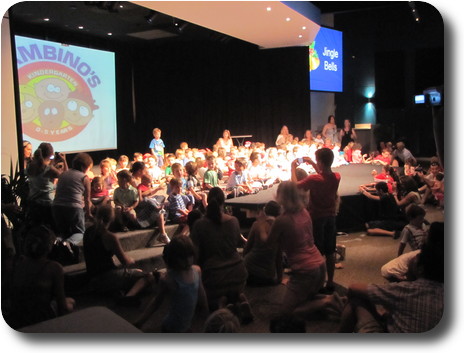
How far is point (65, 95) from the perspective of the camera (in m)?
7.67

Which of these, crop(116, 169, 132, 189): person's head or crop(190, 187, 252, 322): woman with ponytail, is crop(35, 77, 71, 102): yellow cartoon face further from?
crop(190, 187, 252, 322): woman with ponytail

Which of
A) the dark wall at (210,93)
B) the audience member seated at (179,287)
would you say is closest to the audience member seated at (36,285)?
the audience member seated at (179,287)

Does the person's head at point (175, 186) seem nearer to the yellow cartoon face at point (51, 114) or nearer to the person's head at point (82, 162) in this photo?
the person's head at point (82, 162)

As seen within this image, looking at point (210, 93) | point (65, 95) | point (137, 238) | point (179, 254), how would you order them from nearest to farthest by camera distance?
point (179, 254) → point (137, 238) → point (65, 95) → point (210, 93)

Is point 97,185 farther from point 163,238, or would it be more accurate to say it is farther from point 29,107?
point 29,107

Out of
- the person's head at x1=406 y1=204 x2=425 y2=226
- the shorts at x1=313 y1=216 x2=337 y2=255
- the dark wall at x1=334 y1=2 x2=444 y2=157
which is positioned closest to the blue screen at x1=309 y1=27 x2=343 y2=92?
the dark wall at x1=334 y1=2 x2=444 y2=157

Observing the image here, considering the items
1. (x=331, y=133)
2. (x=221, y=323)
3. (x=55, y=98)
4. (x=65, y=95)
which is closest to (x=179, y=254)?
(x=221, y=323)

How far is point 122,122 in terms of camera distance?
480 inches

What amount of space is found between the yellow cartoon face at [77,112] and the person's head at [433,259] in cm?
616

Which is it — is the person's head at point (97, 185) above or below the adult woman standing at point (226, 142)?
below

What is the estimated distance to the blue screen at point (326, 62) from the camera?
11.5 metres

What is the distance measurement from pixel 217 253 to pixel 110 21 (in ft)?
23.8

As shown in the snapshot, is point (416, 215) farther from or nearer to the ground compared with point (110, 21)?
nearer to the ground

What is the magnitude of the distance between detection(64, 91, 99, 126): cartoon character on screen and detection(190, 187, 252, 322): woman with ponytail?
495 centimetres
